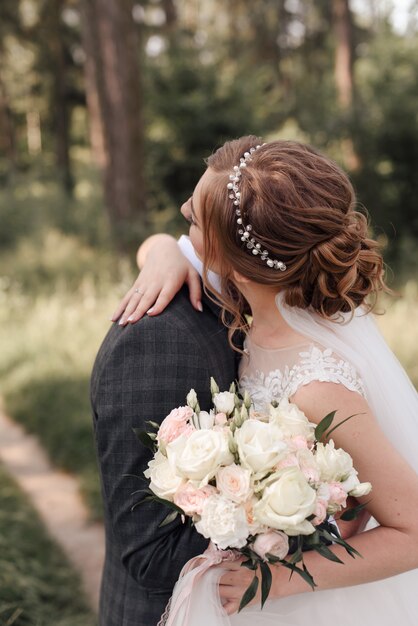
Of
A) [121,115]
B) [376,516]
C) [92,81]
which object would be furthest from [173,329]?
[92,81]

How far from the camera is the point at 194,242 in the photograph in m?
2.11

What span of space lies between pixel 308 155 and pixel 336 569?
1103 mm

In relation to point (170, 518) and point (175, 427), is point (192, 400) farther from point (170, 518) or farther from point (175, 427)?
point (170, 518)

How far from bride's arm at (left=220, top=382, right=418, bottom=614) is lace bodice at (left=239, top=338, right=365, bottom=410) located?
69 mm

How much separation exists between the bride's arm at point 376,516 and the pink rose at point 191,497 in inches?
11.3

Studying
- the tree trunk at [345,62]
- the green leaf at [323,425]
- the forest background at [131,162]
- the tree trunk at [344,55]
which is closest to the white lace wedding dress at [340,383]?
the green leaf at [323,425]

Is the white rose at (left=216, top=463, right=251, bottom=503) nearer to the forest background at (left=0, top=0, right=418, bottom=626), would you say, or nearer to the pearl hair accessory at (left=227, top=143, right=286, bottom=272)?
the pearl hair accessory at (left=227, top=143, right=286, bottom=272)

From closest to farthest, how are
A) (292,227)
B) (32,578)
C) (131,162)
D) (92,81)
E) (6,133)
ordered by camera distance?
(292,227), (32,578), (131,162), (92,81), (6,133)

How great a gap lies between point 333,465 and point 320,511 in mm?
109

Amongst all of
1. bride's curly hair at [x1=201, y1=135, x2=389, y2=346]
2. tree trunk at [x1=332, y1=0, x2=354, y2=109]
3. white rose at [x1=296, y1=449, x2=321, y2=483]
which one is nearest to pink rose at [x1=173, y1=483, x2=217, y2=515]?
white rose at [x1=296, y1=449, x2=321, y2=483]

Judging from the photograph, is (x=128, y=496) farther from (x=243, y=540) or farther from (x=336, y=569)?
(x=336, y=569)

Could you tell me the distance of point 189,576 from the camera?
174cm

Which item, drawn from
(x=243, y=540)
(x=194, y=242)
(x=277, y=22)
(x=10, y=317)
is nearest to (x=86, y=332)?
(x=10, y=317)

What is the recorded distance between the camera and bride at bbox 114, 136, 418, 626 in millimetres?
1762
